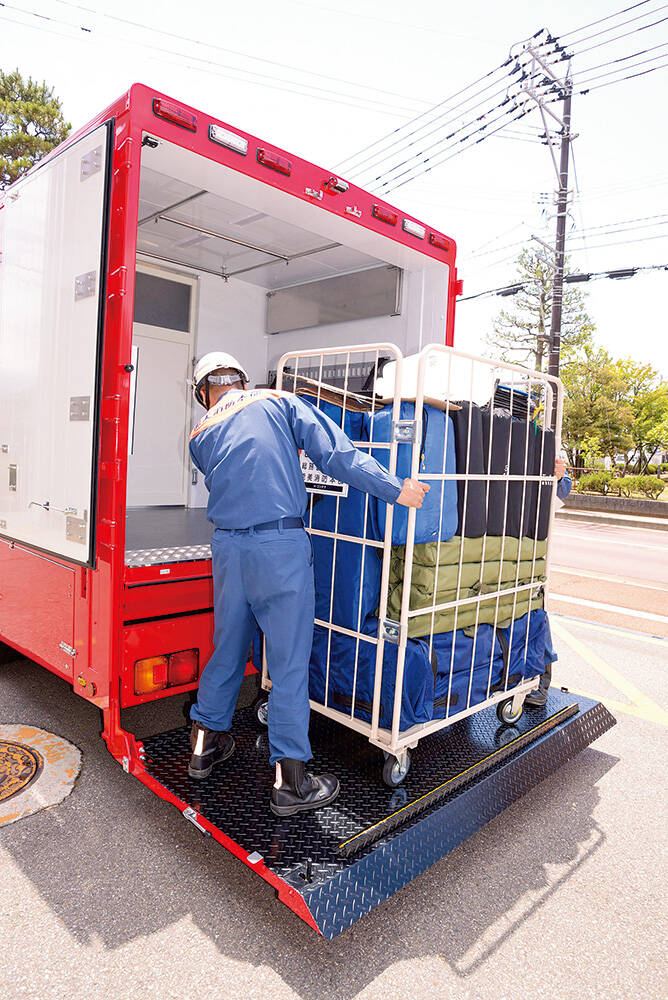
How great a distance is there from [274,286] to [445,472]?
12.9ft

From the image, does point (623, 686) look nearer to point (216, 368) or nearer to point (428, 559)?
point (428, 559)

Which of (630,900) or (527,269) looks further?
(527,269)

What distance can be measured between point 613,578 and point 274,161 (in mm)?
8489

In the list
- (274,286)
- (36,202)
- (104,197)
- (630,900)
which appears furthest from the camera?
(274,286)

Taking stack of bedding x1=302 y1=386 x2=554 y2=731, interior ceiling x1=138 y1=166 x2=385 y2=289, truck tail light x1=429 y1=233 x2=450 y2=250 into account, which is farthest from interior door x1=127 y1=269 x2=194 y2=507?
stack of bedding x1=302 y1=386 x2=554 y2=731

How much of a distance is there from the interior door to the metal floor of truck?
0.77ft

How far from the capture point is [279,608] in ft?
8.54

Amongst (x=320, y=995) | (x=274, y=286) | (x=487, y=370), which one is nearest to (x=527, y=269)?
(x=274, y=286)

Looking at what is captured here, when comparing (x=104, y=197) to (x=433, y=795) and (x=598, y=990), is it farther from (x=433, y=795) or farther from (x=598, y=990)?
(x=598, y=990)

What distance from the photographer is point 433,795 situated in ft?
8.89

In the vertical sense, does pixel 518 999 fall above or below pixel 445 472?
below

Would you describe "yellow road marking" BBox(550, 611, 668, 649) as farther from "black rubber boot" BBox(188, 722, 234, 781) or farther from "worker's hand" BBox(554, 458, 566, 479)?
"black rubber boot" BBox(188, 722, 234, 781)

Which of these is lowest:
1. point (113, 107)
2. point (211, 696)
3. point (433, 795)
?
point (433, 795)

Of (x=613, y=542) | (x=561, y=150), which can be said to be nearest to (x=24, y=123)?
(x=561, y=150)
